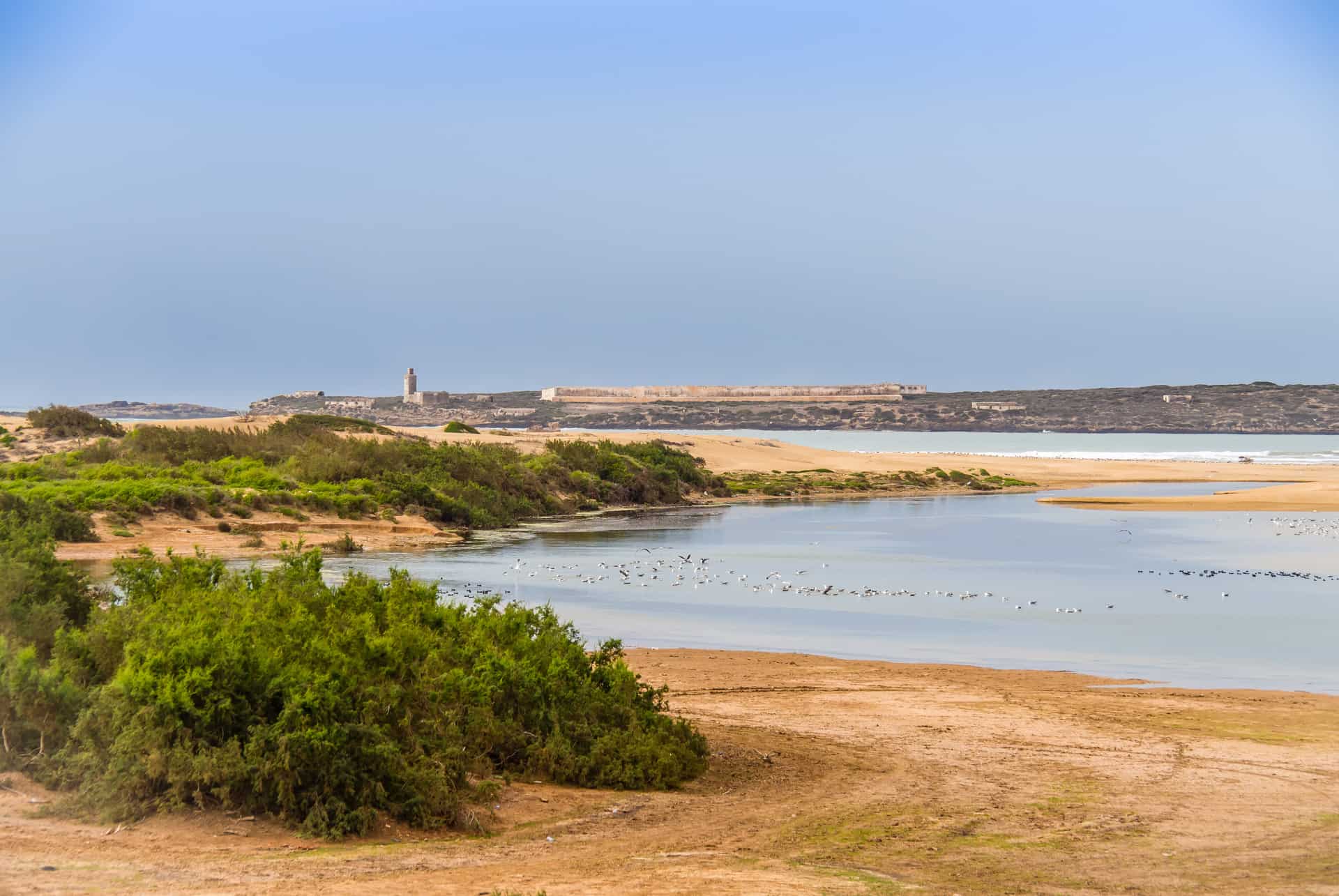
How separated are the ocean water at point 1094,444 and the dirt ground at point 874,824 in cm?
5824

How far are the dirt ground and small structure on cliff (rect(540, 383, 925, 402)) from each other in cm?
13233

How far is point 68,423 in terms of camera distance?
39406 mm

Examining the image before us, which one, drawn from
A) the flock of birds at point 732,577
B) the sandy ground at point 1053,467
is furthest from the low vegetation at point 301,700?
the sandy ground at point 1053,467

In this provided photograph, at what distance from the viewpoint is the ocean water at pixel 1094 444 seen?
7138cm

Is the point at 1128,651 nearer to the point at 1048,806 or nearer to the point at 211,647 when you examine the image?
the point at 1048,806

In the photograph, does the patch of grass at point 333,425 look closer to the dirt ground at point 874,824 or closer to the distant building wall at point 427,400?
the dirt ground at point 874,824

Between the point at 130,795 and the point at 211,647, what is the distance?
0.92 meters

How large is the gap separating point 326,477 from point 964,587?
651 inches

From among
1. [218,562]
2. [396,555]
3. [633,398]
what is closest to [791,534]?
[396,555]

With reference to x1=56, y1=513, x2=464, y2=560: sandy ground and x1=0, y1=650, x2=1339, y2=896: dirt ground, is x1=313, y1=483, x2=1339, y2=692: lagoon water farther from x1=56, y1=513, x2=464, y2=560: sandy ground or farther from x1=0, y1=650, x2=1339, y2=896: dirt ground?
x1=0, y1=650, x2=1339, y2=896: dirt ground

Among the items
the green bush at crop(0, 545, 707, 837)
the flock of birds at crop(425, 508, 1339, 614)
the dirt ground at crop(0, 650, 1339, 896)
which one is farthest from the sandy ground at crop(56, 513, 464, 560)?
the dirt ground at crop(0, 650, 1339, 896)

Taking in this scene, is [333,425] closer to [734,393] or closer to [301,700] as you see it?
[301,700]

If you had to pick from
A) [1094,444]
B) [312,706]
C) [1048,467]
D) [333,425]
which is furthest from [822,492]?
[1094,444]

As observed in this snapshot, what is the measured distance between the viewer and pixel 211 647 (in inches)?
304
